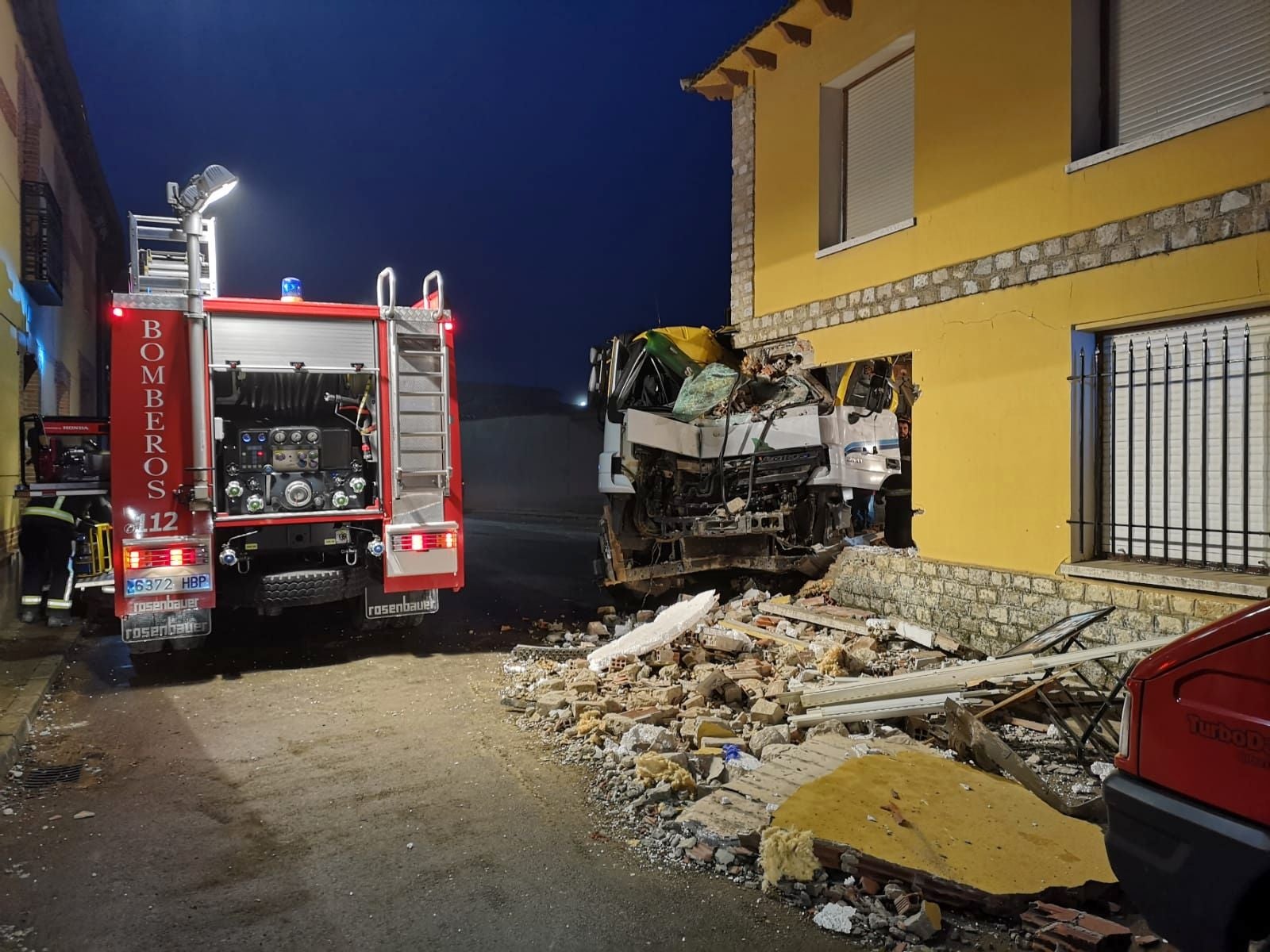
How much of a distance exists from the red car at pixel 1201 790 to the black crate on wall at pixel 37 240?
42.2 ft

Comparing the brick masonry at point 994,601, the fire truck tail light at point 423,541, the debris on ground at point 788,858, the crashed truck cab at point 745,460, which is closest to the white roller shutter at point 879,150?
the crashed truck cab at point 745,460

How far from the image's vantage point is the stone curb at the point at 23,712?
4868mm

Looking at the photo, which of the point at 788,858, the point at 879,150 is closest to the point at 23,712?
the point at 788,858

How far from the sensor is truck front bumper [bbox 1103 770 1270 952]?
208cm

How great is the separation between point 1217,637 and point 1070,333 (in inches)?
181

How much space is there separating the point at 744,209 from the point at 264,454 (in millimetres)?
6195

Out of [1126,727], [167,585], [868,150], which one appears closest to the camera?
[1126,727]

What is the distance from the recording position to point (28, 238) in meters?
10.8

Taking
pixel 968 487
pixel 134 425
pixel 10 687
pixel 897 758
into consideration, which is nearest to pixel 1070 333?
pixel 968 487

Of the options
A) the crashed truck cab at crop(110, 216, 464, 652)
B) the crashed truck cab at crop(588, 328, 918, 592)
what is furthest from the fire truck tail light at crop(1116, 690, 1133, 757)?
the crashed truck cab at crop(588, 328, 918, 592)

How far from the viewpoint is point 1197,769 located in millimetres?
2248

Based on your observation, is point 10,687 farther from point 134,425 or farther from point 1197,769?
point 1197,769

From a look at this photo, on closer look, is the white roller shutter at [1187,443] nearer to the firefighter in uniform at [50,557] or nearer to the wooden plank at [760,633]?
the wooden plank at [760,633]

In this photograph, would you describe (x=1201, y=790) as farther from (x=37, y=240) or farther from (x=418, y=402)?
(x=37, y=240)
